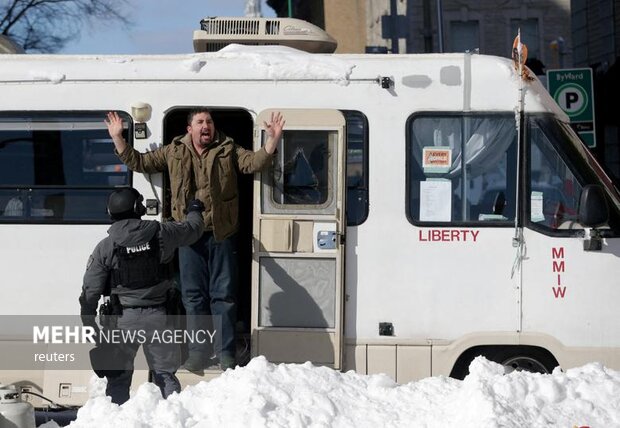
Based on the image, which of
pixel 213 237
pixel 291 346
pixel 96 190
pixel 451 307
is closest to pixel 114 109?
pixel 96 190

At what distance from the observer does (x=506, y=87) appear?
883 cm

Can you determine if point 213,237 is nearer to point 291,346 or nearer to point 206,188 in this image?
point 206,188

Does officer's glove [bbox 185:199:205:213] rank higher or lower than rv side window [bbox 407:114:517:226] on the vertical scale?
lower

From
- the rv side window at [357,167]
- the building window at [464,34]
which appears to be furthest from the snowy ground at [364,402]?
the building window at [464,34]

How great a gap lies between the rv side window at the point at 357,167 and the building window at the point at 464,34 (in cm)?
2779

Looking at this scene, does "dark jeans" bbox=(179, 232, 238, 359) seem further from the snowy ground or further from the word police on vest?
the snowy ground

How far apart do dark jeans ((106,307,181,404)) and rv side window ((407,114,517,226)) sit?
2.17 meters

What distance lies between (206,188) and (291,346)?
4.62 feet

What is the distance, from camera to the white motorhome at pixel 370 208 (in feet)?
28.6

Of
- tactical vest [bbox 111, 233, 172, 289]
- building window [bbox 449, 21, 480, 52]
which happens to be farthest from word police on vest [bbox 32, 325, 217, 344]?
building window [bbox 449, 21, 480, 52]

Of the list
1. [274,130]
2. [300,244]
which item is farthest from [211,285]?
[274,130]

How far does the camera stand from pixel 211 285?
29.2 feet

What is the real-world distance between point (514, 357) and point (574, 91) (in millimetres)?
7202

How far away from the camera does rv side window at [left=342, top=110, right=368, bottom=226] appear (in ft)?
29.0
